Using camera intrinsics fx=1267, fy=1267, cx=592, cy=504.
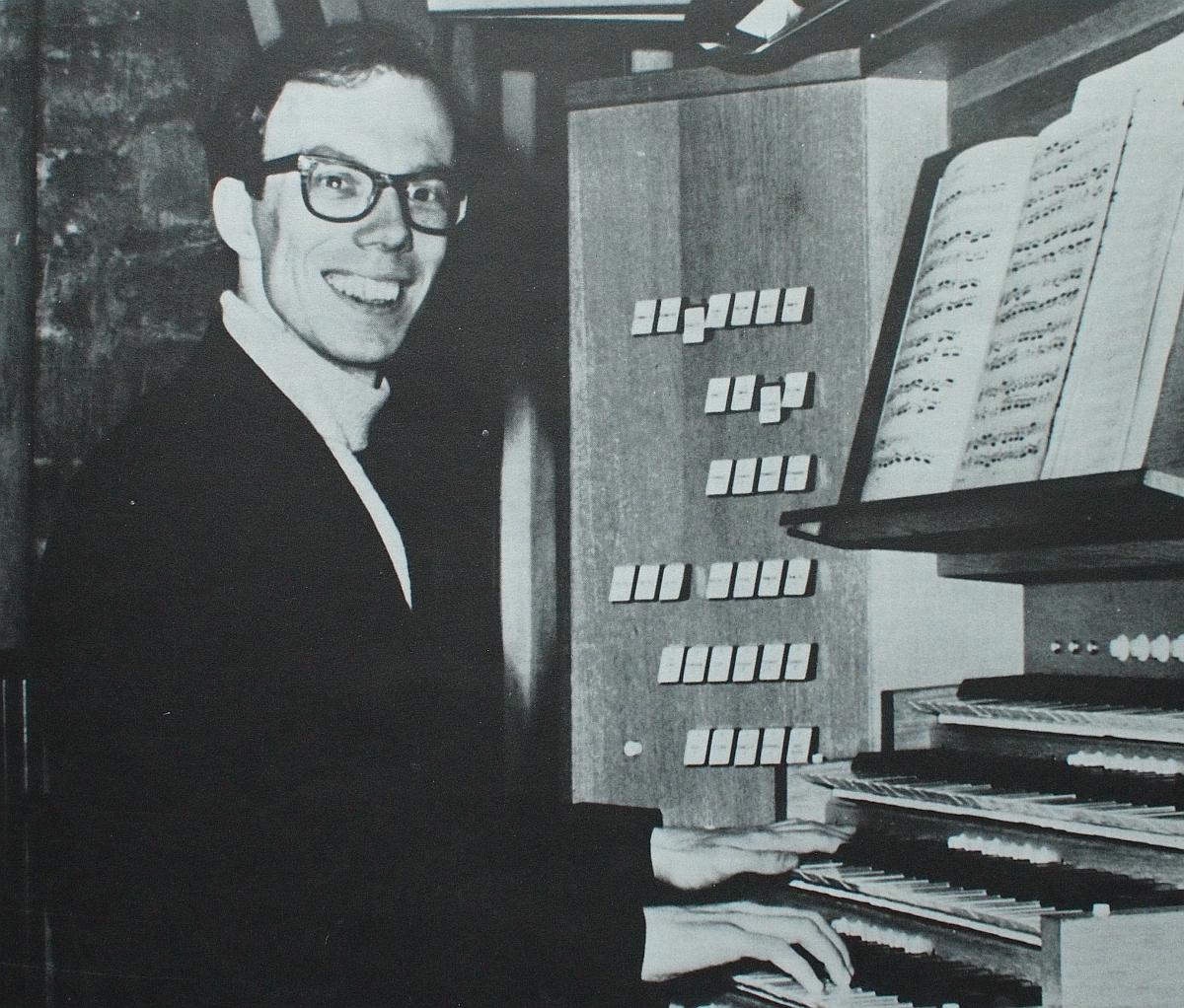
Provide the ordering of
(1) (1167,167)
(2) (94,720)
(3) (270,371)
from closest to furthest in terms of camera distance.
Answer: (1) (1167,167) → (2) (94,720) → (3) (270,371)

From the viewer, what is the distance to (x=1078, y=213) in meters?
1.81

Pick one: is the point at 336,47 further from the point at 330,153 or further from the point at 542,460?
the point at 542,460

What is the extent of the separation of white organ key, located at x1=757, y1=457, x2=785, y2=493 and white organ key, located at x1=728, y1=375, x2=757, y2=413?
0.35ft

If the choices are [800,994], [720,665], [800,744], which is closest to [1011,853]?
[800,994]

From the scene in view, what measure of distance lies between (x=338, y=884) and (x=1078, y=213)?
1.41m

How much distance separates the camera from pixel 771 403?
7.68 ft

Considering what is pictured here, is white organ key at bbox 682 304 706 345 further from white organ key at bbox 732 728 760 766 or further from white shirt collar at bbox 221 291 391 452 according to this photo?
white organ key at bbox 732 728 760 766

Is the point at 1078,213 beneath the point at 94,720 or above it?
above

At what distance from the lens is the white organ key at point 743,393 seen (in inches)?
92.4

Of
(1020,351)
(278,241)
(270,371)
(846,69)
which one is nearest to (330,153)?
(278,241)

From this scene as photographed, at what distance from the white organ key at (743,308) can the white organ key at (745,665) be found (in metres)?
0.60

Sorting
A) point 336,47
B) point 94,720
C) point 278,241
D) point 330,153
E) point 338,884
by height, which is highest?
point 336,47

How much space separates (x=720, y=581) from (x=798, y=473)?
0.25m

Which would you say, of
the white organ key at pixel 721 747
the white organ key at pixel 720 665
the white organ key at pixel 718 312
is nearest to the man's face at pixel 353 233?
the white organ key at pixel 718 312
